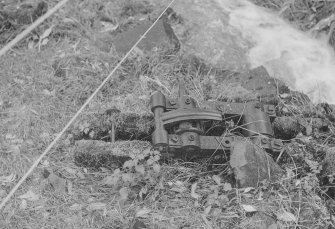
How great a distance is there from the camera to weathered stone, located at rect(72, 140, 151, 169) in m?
3.30

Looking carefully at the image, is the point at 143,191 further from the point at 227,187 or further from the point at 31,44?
the point at 31,44

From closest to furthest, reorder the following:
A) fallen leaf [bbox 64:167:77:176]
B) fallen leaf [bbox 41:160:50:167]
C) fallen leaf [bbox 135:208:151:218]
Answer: fallen leaf [bbox 135:208:151:218], fallen leaf [bbox 64:167:77:176], fallen leaf [bbox 41:160:50:167]

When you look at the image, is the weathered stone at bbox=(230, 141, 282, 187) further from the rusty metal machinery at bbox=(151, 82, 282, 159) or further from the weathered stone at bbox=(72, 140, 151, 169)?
the weathered stone at bbox=(72, 140, 151, 169)

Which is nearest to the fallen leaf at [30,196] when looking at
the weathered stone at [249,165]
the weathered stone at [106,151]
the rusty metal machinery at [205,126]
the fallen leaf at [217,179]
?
the weathered stone at [106,151]

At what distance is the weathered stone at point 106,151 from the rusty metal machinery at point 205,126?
17 centimetres

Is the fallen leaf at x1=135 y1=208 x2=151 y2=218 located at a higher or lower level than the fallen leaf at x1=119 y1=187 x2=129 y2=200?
lower

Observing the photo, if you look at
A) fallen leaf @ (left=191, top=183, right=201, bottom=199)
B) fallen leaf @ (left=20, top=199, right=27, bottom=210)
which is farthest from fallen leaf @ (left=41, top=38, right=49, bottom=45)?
fallen leaf @ (left=191, top=183, right=201, bottom=199)

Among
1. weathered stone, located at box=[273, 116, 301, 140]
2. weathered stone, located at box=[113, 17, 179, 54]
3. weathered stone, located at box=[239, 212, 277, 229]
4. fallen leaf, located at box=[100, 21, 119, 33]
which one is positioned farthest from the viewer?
fallen leaf, located at box=[100, 21, 119, 33]

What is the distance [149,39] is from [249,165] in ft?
6.97

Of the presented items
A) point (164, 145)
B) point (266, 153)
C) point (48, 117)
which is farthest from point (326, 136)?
point (48, 117)

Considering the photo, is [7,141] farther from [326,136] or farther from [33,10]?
[326,136]

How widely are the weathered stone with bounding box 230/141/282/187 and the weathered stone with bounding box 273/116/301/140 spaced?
0.56 m

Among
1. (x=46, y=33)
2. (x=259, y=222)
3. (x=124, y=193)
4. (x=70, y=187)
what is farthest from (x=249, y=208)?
(x=46, y=33)

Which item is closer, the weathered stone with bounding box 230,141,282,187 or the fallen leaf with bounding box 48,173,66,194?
the weathered stone with bounding box 230,141,282,187
